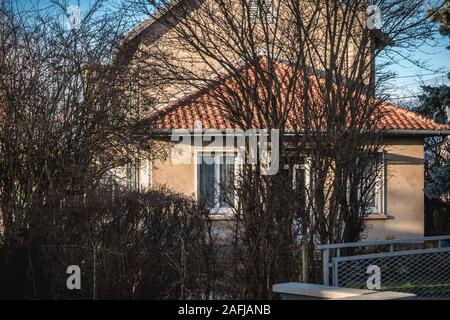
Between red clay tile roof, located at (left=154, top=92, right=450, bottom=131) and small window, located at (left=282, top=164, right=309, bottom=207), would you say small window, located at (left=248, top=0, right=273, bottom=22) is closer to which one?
small window, located at (left=282, top=164, right=309, bottom=207)

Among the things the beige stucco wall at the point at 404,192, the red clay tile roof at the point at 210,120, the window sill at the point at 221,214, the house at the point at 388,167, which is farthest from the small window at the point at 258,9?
the beige stucco wall at the point at 404,192

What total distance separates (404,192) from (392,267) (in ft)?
33.5

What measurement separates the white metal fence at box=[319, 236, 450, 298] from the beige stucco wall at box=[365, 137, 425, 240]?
873cm

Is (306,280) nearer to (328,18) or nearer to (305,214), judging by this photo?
(305,214)

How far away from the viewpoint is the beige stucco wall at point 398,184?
19516 millimetres

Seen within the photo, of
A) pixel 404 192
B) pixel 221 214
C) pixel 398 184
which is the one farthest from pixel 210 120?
pixel 221 214

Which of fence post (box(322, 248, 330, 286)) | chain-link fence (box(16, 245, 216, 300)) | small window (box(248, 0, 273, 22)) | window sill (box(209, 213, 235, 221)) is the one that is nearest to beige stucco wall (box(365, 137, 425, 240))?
small window (box(248, 0, 273, 22))

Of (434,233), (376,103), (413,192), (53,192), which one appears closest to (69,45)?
(53,192)

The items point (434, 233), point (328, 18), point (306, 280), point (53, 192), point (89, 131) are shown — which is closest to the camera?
point (306, 280)

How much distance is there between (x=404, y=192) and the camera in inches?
789

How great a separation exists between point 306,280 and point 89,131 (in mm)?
6269

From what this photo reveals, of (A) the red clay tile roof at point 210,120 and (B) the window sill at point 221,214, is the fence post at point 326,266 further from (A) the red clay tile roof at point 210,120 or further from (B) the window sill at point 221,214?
(A) the red clay tile roof at point 210,120

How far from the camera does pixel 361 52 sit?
10297 mm

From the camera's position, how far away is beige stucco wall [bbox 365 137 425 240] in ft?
65.0
